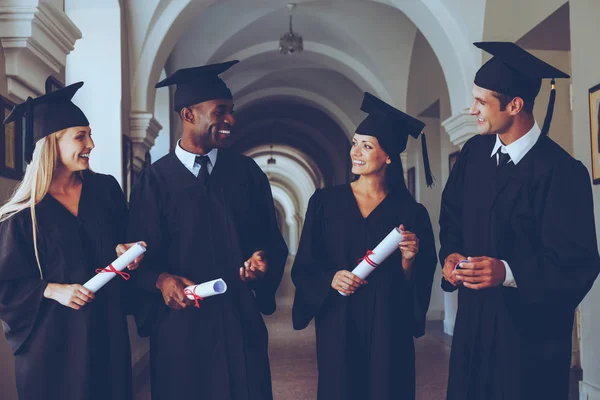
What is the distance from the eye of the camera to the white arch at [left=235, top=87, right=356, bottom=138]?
14.2 meters

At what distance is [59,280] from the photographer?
9.23ft

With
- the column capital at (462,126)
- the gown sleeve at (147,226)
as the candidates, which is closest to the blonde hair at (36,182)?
the gown sleeve at (147,226)

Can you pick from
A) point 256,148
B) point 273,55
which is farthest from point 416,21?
point 256,148

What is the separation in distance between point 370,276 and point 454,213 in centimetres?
48

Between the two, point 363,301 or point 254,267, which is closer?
point 254,267

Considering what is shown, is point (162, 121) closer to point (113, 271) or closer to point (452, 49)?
point (452, 49)

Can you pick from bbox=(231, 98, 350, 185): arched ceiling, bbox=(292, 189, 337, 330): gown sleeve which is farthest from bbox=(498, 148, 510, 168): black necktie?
bbox=(231, 98, 350, 185): arched ceiling

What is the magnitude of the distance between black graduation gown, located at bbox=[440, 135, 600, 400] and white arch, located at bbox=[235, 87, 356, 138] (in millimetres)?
11283

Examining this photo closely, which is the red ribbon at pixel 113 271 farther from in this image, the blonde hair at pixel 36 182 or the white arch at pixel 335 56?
the white arch at pixel 335 56

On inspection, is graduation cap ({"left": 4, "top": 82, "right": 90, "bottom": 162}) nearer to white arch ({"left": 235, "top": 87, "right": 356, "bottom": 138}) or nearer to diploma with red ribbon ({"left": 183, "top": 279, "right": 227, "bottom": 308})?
diploma with red ribbon ({"left": 183, "top": 279, "right": 227, "bottom": 308})

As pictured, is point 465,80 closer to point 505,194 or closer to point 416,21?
point 416,21

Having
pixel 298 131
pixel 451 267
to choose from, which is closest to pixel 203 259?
pixel 451 267

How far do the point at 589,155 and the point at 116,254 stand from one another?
3460 millimetres

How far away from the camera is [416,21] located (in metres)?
7.76
